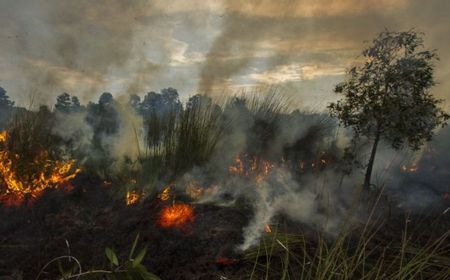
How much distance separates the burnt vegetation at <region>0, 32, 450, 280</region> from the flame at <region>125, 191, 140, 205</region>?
0.04 m

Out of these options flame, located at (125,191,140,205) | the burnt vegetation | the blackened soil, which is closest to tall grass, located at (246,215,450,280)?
the burnt vegetation

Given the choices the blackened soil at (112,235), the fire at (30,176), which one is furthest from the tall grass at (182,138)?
the fire at (30,176)

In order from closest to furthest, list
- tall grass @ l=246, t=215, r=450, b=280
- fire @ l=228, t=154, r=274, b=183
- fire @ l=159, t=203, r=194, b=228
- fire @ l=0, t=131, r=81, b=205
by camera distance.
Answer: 1. tall grass @ l=246, t=215, r=450, b=280
2. fire @ l=159, t=203, r=194, b=228
3. fire @ l=0, t=131, r=81, b=205
4. fire @ l=228, t=154, r=274, b=183

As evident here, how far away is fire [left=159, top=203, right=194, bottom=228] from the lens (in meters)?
7.37

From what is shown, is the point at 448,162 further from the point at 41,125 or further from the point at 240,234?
the point at 41,125

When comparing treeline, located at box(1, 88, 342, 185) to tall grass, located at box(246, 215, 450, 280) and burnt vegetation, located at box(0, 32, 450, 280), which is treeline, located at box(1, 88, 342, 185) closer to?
burnt vegetation, located at box(0, 32, 450, 280)

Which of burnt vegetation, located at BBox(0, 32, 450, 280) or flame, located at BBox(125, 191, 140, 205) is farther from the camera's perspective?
flame, located at BBox(125, 191, 140, 205)

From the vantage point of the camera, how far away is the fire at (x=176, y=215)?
737cm

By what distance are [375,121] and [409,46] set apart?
6.36ft

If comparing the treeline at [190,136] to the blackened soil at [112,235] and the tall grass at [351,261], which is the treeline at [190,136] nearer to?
the blackened soil at [112,235]

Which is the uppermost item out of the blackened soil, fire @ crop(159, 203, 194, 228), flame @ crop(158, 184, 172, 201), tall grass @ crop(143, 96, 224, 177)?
tall grass @ crop(143, 96, 224, 177)

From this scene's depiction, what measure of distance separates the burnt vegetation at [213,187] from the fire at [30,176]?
0.03 metres

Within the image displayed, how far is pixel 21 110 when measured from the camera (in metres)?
10.3

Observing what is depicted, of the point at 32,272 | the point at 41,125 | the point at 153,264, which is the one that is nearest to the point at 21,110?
the point at 41,125
